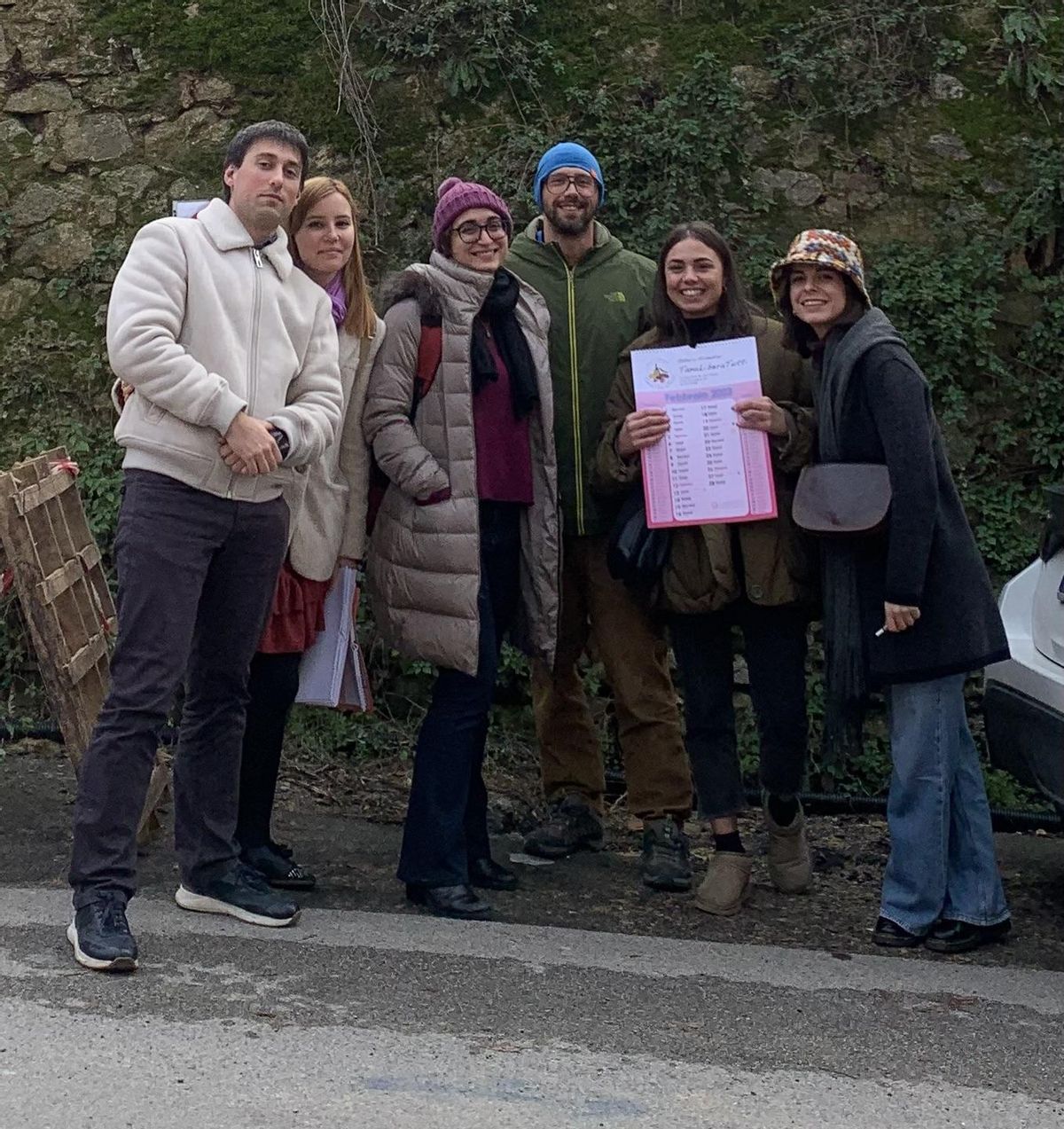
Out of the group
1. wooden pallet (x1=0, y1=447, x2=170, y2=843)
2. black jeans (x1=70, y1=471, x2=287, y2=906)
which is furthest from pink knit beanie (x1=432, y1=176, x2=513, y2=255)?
wooden pallet (x1=0, y1=447, x2=170, y2=843)

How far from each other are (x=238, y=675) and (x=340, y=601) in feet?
1.79

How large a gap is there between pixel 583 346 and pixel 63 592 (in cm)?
181

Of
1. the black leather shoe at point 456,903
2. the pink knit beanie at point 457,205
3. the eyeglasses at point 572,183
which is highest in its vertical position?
the eyeglasses at point 572,183

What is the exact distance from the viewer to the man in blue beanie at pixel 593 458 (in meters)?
5.16

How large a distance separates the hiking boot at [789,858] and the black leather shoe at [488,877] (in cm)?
84

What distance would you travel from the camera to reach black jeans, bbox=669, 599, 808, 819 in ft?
16.0

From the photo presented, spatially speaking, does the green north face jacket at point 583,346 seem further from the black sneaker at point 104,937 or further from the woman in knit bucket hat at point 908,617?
the black sneaker at point 104,937

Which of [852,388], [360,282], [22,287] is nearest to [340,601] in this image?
[360,282]

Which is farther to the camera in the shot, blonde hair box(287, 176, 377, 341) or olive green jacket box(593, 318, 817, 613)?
olive green jacket box(593, 318, 817, 613)

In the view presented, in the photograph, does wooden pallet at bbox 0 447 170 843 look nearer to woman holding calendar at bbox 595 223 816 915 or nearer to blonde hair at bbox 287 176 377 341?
blonde hair at bbox 287 176 377 341

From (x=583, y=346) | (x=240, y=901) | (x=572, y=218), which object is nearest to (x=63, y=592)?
(x=240, y=901)

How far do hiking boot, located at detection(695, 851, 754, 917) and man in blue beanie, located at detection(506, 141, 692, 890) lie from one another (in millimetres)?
174

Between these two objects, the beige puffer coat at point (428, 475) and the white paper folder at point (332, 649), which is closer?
the beige puffer coat at point (428, 475)

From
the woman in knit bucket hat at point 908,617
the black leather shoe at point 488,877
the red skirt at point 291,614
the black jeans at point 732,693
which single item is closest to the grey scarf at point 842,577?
the woman in knit bucket hat at point 908,617
